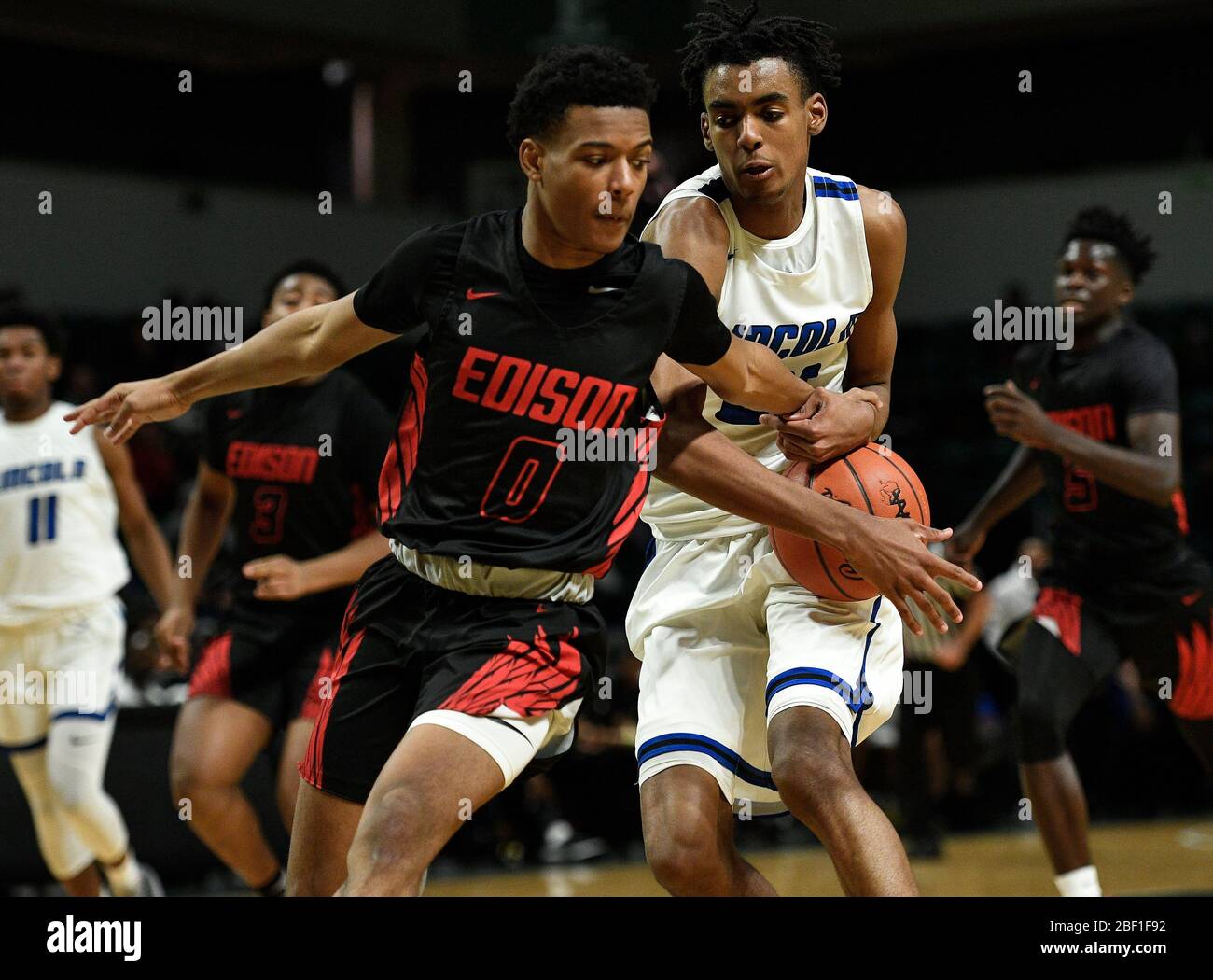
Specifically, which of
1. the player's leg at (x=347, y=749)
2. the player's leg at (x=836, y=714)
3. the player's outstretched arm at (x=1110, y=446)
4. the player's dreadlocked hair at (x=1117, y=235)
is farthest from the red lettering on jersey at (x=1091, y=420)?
the player's leg at (x=347, y=749)

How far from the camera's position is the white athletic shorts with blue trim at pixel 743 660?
3.79m

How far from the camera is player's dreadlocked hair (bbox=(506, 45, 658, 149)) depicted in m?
3.32

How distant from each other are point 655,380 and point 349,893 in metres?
1.40

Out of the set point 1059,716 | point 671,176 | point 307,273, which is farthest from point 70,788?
point 671,176

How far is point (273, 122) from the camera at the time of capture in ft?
48.2

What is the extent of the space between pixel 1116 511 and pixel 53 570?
4292 millimetres

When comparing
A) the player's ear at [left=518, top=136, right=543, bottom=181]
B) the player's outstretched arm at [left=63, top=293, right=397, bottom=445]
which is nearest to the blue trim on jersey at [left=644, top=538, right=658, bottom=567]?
the player's outstretched arm at [left=63, top=293, right=397, bottom=445]

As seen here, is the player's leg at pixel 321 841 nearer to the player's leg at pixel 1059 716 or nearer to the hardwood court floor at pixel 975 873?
the player's leg at pixel 1059 716

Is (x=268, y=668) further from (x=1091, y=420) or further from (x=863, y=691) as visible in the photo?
(x=1091, y=420)

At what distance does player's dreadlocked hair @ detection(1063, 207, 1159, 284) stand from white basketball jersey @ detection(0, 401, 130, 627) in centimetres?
416

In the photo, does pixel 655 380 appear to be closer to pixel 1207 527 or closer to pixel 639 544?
pixel 639 544

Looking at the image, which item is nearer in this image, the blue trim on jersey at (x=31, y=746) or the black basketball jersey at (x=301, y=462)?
the black basketball jersey at (x=301, y=462)

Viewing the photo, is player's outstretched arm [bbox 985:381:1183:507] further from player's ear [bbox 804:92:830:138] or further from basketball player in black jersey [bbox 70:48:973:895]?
basketball player in black jersey [bbox 70:48:973:895]

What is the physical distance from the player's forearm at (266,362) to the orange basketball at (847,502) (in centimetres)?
118
